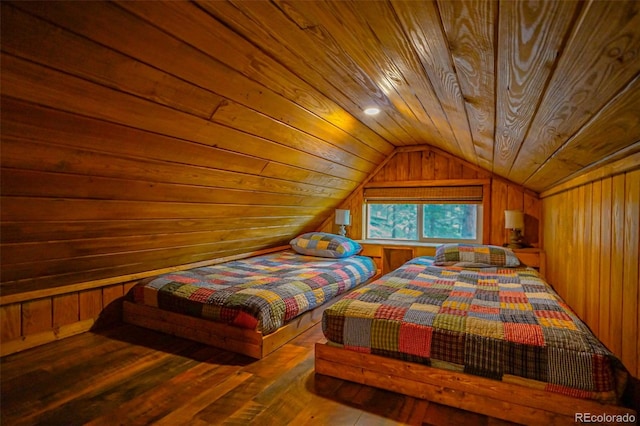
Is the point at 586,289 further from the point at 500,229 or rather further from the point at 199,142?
the point at 199,142

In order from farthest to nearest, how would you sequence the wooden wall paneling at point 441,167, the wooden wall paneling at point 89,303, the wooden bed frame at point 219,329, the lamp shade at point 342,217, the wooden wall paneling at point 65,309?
the lamp shade at point 342,217
the wooden wall paneling at point 441,167
the wooden wall paneling at point 89,303
the wooden wall paneling at point 65,309
the wooden bed frame at point 219,329

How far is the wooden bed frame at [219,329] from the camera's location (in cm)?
212

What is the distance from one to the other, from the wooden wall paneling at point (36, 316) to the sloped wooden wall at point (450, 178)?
3227mm

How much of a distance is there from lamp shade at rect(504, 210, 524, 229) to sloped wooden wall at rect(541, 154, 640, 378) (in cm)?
73

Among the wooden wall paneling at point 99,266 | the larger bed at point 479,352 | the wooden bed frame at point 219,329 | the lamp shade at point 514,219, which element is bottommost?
the wooden bed frame at point 219,329

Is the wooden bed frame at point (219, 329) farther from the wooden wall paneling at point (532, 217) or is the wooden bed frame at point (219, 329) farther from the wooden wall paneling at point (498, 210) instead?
the wooden wall paneling at point (532, 217)

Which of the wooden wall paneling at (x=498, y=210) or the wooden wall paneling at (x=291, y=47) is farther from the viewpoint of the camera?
the wooden wall paneling at (x=498, y=210)

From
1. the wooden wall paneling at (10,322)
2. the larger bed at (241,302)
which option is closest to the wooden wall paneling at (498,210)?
the larger bed at (241,302)

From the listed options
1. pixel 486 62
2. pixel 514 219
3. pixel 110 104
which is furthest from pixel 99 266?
pixel 514 219

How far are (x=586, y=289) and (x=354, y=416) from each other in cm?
164

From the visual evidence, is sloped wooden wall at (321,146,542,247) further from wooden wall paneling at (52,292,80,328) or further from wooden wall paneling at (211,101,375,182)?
wooden wall paneling at (52,292,80,328)

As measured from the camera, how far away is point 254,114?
6.51 feet

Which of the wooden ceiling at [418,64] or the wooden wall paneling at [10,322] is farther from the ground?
the wooden ceiling at [418,64]

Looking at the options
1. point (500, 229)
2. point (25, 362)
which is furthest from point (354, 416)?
point (500, 229)
